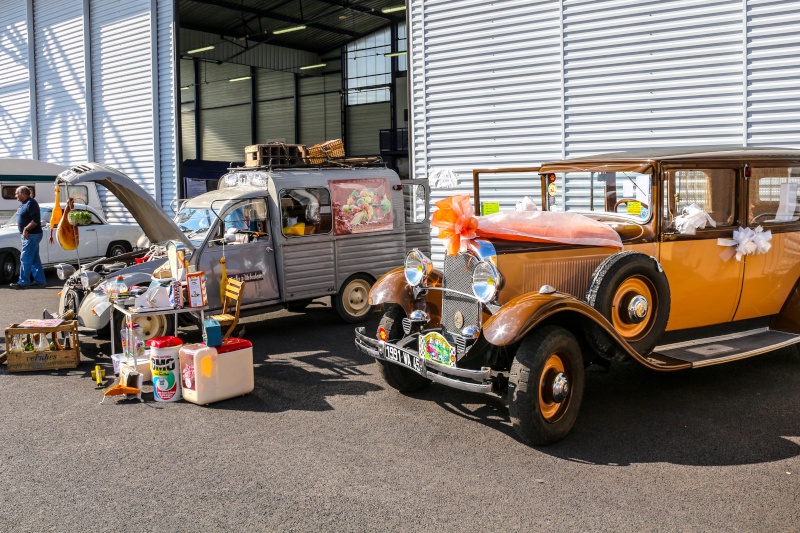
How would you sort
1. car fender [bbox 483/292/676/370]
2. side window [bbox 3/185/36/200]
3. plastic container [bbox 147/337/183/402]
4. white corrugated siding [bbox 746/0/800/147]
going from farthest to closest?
1. side window [bbox 3/185/36/200]
2. white corrugated siding [bbox 746/0/800/147]
3. plastic container [bbox 147/337/183/402]
4. car fender [bbox 483/292/676/370]

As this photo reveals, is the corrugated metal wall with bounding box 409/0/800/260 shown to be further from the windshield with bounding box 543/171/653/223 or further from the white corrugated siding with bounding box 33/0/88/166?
the white corrugated siding with bounding box 33/0/88/166

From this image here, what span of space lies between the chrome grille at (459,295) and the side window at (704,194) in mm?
1735

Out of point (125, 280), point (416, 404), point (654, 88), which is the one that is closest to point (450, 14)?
point (654, 88)

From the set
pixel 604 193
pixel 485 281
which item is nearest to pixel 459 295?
pixel 485 281

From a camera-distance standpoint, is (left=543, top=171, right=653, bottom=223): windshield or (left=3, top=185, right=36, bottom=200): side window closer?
(left=543, top=171, right=653, bottom=223): windshield

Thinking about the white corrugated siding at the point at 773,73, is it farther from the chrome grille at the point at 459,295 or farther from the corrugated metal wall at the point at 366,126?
the corrugated metal wall at the point at 366,126

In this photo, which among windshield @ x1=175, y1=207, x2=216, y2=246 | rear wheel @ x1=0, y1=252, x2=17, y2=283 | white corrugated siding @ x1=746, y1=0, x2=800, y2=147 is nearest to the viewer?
windshield @ x1=175, y1=207, x2=216, y2=246

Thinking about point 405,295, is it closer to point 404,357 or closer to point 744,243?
point 404,357

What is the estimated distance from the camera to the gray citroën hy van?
25.9 feet

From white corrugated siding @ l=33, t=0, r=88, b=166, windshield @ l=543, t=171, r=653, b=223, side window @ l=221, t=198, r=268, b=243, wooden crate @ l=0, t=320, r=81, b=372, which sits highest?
white corrugated siding @ l=33, t=0, r=88, b=166

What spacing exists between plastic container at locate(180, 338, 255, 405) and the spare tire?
9.25ft

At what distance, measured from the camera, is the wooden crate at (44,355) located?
22.7ft

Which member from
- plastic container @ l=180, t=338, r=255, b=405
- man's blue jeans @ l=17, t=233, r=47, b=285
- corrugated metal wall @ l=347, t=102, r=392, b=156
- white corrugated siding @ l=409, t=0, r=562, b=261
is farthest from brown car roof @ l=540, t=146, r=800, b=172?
corrugated metal wall @ l=347, t=102, r=392, b=156

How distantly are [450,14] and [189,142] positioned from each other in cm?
2643
